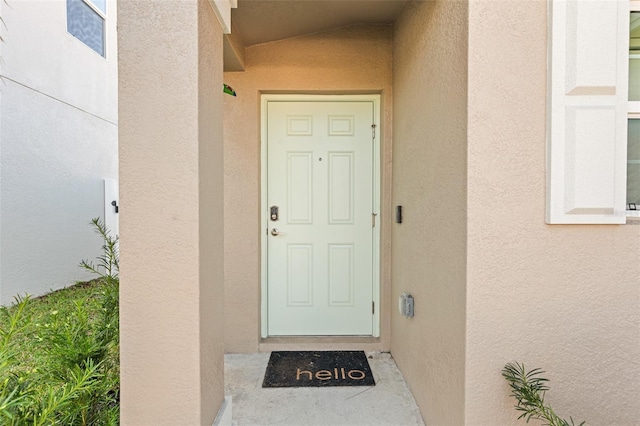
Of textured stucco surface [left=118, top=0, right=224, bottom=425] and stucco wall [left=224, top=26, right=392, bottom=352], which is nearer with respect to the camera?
textured stucco surface [left=118, top=0, right=224, bottom=425]

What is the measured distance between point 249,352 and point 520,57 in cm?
268

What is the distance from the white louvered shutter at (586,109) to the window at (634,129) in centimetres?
15

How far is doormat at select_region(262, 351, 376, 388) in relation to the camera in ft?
7.71

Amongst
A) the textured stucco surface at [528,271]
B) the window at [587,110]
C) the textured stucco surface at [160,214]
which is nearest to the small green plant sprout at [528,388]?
the textured stucco surface at [528,271]

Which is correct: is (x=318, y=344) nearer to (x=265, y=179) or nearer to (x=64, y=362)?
(x=265, y=179)

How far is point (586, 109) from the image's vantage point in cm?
147

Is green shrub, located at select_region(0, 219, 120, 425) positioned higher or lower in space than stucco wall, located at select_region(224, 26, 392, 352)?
lower

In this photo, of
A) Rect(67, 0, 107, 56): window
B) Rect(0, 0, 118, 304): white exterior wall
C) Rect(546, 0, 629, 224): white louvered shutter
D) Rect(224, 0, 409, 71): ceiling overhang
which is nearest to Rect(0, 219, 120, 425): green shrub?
Rect(224, 0, 409, 71): ceiling overhang

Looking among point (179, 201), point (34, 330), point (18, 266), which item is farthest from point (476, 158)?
point (18, 266)

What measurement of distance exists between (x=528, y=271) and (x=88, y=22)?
21.9 ft

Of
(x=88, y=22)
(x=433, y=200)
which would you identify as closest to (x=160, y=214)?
(x=433, y=200)

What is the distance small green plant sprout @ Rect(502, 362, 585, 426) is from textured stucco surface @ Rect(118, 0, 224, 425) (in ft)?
4.50

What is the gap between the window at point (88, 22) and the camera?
16.0ft

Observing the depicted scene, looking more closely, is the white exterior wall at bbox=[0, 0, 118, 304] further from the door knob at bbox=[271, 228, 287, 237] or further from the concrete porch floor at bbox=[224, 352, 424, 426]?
the concrete porch floor at bbox=[224, 352, 424, 426]
